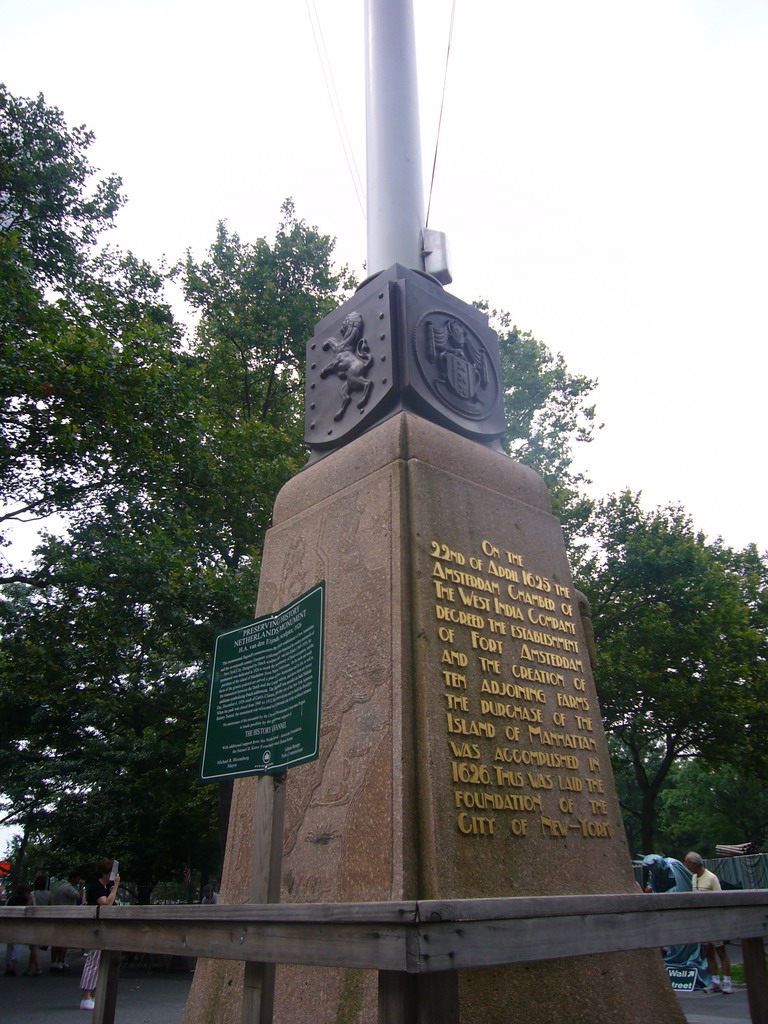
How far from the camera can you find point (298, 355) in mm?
20750

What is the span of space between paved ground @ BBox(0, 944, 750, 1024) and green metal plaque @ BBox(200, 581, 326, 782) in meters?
2.52

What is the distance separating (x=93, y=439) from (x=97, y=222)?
7402 millimetres

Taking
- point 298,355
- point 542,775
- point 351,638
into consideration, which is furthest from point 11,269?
point 542,775

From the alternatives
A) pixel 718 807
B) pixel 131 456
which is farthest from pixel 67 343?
pixel 718 807

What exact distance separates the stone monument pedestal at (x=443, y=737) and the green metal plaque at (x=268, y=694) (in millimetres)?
202

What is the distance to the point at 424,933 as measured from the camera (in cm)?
196

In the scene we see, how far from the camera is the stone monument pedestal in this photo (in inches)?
135

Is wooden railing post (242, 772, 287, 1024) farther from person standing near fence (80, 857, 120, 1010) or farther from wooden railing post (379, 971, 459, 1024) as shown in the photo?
person standing near fence (80, 857, 120, 1010)

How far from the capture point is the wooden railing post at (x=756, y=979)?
3.37m

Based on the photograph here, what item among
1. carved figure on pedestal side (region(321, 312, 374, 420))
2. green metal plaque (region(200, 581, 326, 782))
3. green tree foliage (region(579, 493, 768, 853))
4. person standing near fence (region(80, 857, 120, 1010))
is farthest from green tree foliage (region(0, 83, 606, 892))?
green metal plaque (region(200, 581, 326, 782))

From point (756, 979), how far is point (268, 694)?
2557mm

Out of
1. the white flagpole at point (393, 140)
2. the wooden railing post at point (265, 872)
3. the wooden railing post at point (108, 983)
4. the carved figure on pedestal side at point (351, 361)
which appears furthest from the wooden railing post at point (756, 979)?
the white flagpole at point (393, 140)

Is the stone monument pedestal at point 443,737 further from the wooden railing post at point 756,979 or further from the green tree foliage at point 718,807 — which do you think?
the green tree foliage at point 718,807

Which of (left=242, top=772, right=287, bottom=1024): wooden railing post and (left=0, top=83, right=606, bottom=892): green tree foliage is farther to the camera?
(left=0, top=83, right=606, bottom=892): green tree foliage
